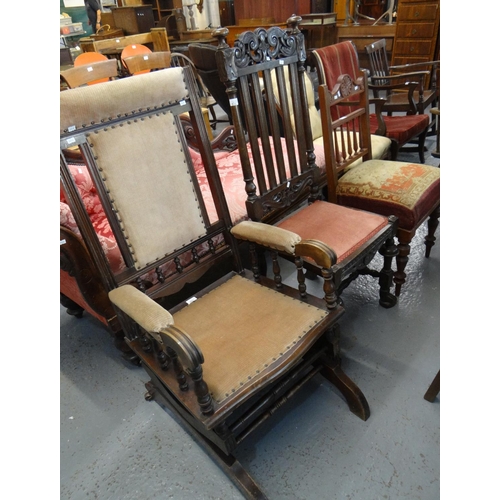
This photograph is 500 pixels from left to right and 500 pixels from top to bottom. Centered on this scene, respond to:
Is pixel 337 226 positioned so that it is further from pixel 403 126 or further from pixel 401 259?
pixel 403 126

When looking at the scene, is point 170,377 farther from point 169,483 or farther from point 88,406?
point 88,406

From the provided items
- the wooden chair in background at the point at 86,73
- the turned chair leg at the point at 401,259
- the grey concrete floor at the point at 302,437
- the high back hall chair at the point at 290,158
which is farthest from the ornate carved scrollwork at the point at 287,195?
the wooden chair in background at the point at 86,73

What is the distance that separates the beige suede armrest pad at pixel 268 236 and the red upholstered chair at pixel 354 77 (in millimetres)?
1460

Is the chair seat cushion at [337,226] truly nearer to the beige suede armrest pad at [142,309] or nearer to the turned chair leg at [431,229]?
the turned chair leg at [431,229]

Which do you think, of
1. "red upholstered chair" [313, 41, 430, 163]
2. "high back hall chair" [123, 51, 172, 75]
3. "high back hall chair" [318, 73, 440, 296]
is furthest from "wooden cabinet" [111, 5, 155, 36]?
"high back hall chair" [318, 73, 440, 296]

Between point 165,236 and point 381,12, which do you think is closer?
point 165,236

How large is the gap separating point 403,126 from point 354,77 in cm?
53

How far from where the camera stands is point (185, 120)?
6.81 feet

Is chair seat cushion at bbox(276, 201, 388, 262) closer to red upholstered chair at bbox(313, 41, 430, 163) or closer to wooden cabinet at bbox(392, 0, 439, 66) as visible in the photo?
red upholstered chair at bbox(313, 41, 430, 163)

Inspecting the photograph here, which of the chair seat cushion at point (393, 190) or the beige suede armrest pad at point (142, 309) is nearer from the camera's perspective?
the beige suede armrest pad at point (142, 309)

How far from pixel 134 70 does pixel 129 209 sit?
2.48 metres

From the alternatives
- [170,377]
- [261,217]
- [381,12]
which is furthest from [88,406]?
[381,12]

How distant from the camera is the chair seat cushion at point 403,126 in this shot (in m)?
2.72

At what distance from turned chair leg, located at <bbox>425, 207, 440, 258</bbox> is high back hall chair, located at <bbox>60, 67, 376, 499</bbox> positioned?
1093mm
